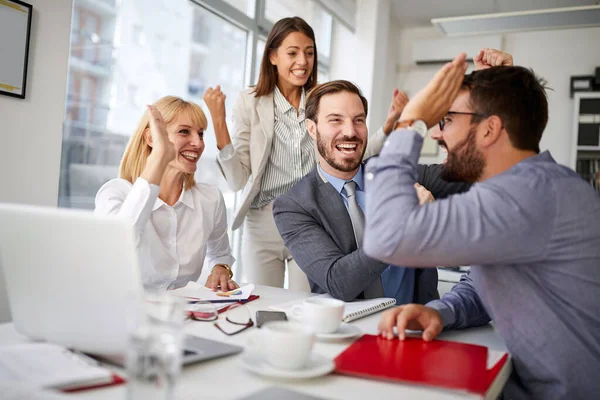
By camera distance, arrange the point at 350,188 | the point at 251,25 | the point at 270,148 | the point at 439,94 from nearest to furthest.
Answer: the point at 439,94
the point at 350,188
the point at 270,148
the point at 251,25

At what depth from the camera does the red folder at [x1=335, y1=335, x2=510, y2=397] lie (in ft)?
3.19

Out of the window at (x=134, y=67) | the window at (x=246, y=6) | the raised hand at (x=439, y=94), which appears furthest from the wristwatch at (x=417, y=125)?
the window at (x=246, y=6)

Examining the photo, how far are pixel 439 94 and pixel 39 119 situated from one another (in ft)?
5.78

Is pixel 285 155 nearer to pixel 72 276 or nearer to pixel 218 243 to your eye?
pixel 218 243

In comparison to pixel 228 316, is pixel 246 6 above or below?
above

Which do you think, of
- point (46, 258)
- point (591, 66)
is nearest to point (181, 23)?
point (46, 258)

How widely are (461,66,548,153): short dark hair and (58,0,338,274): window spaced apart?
2128 mm

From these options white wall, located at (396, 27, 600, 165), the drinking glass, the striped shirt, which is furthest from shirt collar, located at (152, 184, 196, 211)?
Answer: white wall, located at (396, 27, 600, 165)

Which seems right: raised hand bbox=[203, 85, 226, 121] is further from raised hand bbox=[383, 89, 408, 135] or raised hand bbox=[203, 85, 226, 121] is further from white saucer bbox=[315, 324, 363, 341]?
white saucer bbox=[315, 324, 363, 341]

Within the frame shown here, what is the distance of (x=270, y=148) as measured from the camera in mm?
2793

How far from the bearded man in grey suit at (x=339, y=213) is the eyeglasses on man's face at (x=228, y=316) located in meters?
0.36

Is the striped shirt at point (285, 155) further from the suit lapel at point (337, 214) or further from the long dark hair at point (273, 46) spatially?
the suit lapel at point (337, 214)

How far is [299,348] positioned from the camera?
936 mm

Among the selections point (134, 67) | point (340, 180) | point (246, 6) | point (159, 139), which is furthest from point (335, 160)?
point (246, 6)
